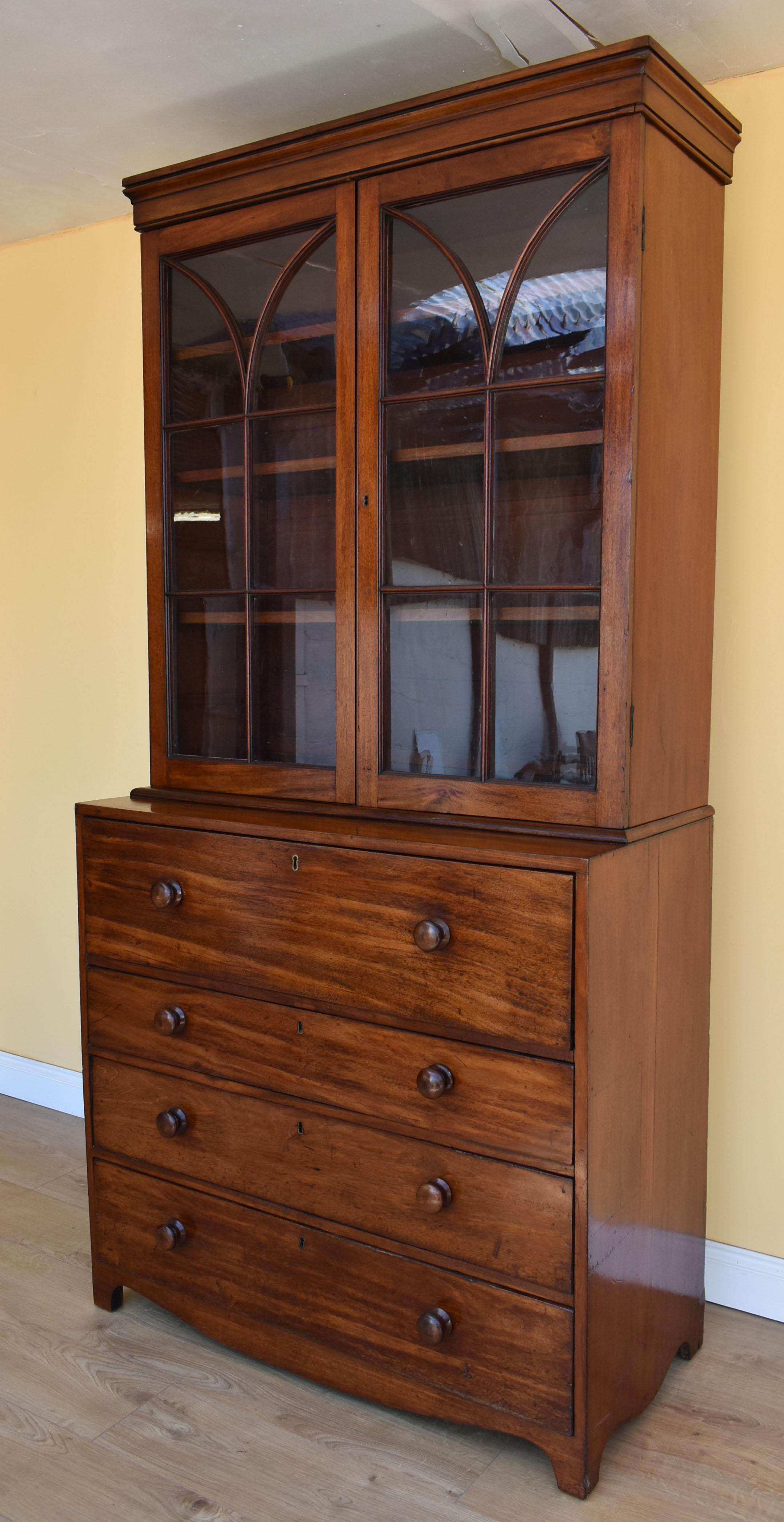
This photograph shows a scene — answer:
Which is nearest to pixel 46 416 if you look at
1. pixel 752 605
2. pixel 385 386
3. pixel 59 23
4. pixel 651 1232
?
pixel 59 23

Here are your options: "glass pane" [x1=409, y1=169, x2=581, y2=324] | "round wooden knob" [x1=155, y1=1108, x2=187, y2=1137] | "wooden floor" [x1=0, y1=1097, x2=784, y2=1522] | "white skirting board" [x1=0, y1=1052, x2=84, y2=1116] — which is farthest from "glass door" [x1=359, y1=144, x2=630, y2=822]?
"white skirting board" [x1=0, y1=1052, x2=84, y2=1116]

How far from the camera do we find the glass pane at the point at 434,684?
5.61 feet

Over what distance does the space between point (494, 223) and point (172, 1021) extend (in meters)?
1.38

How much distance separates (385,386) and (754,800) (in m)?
0.95

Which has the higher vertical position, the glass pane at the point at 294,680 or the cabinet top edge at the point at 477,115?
the cabinet top edge at the point at 477,115

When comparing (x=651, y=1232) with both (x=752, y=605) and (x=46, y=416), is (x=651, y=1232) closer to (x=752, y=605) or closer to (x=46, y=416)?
(x=752, y=605)

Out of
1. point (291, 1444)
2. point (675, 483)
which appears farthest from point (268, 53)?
point (291, 1444)

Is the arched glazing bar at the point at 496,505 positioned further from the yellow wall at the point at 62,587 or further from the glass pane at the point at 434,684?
the yellow wall at the point at 62,587

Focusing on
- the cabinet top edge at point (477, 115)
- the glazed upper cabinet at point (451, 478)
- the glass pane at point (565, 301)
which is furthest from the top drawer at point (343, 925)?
the cabinet top edge at point (477, 115)

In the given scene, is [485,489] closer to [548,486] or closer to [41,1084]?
[548,486]

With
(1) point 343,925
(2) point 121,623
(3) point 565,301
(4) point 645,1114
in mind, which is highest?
(3) point 565,301

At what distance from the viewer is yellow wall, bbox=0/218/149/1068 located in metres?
2.70

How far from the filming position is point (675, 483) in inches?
66.4

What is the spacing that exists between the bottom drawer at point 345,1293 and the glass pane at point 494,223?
4.75 feet
